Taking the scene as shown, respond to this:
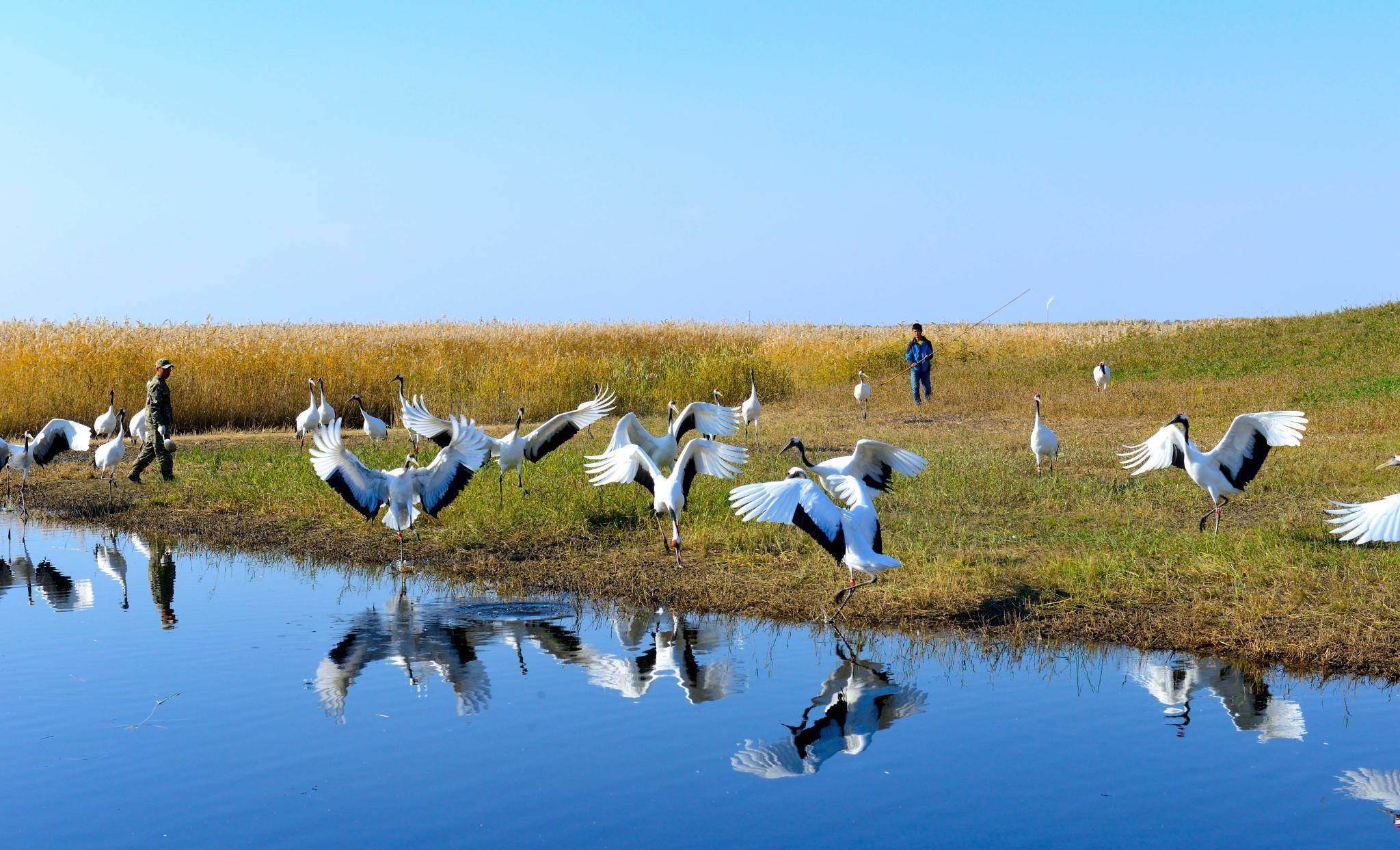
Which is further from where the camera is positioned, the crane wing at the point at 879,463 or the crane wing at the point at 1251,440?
the crane wing at the point at 1251,440

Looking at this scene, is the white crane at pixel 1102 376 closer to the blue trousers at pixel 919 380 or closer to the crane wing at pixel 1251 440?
the blue trousers at pixel 919 380

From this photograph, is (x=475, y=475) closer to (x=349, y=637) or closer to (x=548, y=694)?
(x=349, y=637)

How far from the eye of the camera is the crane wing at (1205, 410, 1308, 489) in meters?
9.74

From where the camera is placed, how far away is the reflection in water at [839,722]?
19.4ft

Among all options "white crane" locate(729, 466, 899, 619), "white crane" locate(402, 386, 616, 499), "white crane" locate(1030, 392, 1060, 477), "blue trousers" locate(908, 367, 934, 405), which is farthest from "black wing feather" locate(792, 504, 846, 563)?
"blue trousers" locate(908, 367, 934, 405)

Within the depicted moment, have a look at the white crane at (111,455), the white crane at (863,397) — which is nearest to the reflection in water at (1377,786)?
the white crane at (111,455)

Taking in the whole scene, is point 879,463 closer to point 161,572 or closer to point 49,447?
point 161,572

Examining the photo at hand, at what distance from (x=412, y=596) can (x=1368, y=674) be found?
21.4ft

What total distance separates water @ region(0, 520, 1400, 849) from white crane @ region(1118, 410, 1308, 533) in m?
3.16

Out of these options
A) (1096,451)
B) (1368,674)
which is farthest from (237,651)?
Result: (1096,451)

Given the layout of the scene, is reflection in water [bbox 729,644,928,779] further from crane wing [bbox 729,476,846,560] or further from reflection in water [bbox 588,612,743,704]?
crane wing [bbox 729,476,846,560]

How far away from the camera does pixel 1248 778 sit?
560 centimetres

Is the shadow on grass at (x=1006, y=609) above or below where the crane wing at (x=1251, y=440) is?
below

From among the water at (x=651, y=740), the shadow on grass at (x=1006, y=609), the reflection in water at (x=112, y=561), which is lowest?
the water at (x=651, y=740)
